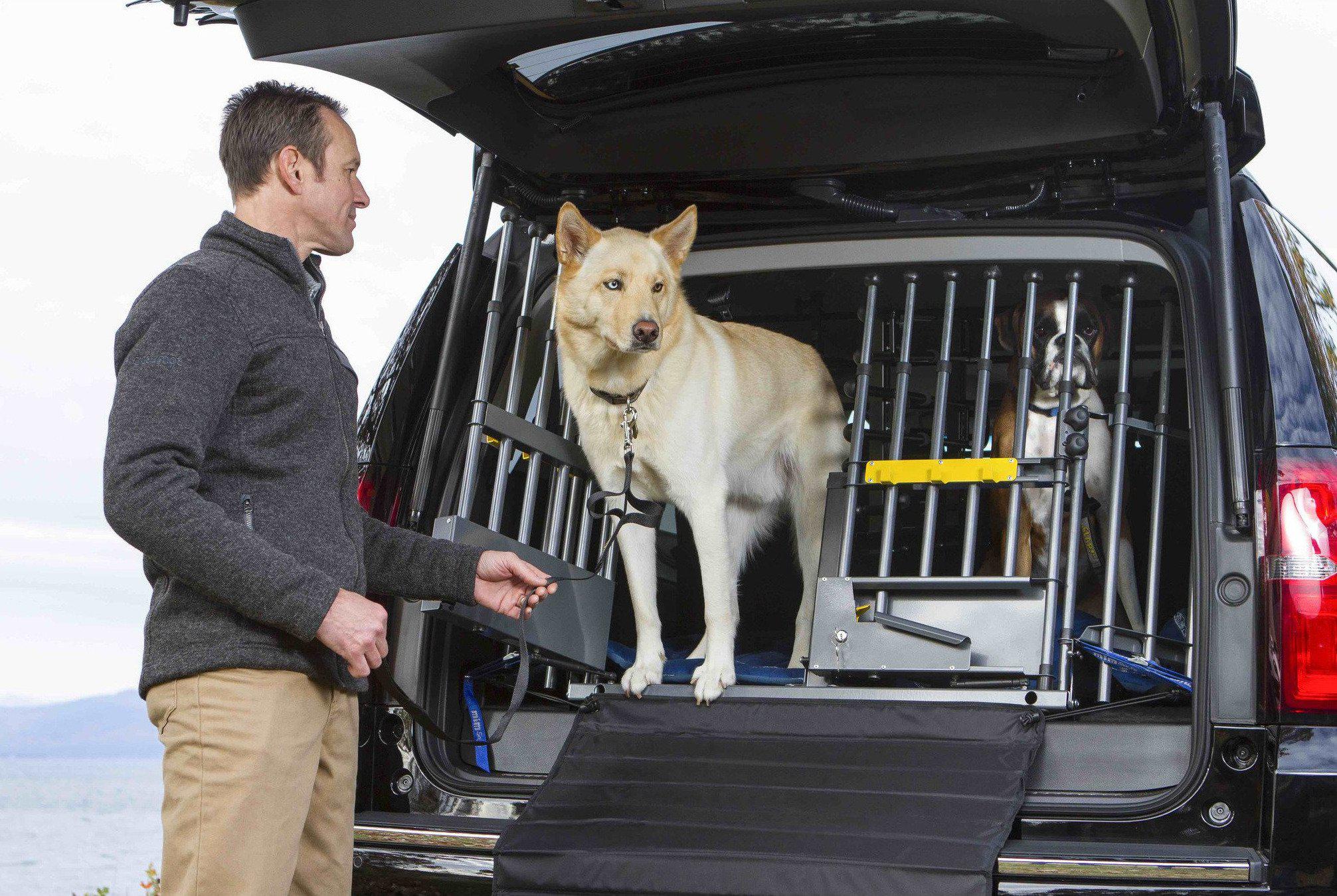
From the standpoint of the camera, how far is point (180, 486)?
177 centimetres

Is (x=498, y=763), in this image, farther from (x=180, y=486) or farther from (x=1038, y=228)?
(x=1038, y=228)

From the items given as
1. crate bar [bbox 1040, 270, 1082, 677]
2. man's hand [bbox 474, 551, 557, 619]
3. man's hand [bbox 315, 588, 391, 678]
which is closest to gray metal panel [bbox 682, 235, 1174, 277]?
crate bar [bbox 1040, 270, 1082, 677]

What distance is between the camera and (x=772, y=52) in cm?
279

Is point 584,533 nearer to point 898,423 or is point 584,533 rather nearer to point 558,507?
point 558,507

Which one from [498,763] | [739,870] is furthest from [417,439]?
[739,870]

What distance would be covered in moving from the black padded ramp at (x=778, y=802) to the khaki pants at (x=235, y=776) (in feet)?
1.47

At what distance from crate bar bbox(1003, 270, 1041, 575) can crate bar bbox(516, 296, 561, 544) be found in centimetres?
112

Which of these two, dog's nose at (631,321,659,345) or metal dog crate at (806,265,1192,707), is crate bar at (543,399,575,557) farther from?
metal dog crate at (806,265,1192,707)

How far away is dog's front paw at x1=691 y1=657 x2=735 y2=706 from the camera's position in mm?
2652

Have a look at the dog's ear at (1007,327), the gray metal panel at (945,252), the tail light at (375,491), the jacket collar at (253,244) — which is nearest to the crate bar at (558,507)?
the tail light at (375,491)

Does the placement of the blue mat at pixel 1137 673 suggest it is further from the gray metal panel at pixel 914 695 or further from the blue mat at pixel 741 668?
the blue mat at pixel 741 668

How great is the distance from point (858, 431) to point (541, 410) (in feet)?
2.70

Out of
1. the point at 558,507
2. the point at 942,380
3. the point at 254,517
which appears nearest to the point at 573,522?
the point at 558,507

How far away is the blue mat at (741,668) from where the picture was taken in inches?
123
